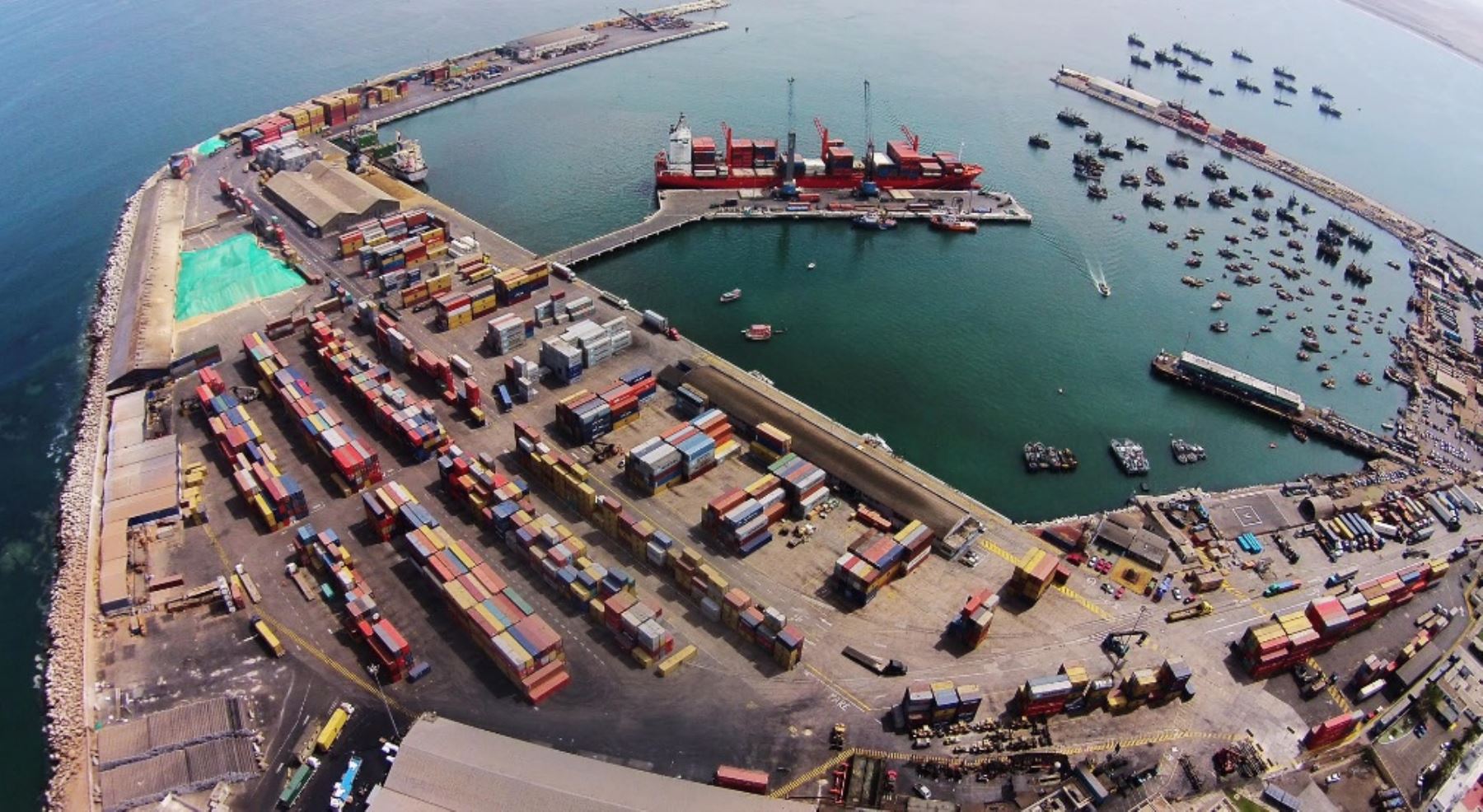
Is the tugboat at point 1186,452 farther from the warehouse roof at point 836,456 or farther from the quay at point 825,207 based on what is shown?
the quay at point 825,207

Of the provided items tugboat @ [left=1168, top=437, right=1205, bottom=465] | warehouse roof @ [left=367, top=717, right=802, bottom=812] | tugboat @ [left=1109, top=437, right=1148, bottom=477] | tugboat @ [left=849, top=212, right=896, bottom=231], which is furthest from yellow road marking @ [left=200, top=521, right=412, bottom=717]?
tugboat @ [left=849, top=212, right=896, bottom=231]

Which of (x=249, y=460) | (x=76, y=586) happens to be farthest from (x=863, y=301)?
(x=76, y=586)

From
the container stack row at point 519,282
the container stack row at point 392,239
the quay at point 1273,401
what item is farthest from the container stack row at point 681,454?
the quay at point 1273,401

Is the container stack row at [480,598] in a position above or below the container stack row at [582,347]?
below

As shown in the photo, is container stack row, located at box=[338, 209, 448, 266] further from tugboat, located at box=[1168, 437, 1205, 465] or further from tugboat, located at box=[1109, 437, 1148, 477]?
tugboat, located at box=[1168, 437, 1205, 465]

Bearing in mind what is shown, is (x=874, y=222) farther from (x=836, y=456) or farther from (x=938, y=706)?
(x=938, y=706)

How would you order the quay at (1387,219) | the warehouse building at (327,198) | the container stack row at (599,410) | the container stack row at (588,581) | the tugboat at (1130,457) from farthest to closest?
the quay at (1387,219) → the warehouse building at (327,198) → the tugboat at (1130,457) → the container stack row at (599,410) → the container stack row at (588,581)
